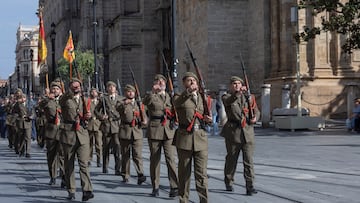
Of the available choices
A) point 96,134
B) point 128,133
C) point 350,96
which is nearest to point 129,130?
point 128,133

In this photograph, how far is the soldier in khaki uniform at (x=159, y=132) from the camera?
10961 mm

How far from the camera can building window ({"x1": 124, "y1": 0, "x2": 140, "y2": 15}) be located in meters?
63.7

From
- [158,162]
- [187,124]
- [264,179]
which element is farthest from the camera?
[264,179]

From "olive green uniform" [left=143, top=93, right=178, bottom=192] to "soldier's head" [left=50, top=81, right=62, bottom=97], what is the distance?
2091 millimetres

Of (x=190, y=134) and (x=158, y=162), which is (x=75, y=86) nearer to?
(x=158, y=162)

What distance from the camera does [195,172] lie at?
9.08 m

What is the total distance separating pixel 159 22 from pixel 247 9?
1736cm

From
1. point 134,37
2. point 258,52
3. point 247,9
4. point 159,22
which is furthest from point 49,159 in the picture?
point 134,37

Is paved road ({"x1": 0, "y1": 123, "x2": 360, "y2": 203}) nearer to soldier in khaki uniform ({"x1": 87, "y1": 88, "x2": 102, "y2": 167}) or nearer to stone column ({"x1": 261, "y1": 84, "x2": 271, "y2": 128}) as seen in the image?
soldier in khaki uniform ({"x1": 87, "y1": 88, "x2": 102, "y2": 167})

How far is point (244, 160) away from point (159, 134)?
4.95 feet

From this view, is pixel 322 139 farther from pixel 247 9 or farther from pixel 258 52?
pixel 247 9

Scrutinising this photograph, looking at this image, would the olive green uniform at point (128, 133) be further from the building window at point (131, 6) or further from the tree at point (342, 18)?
the building window at point (131, 6)

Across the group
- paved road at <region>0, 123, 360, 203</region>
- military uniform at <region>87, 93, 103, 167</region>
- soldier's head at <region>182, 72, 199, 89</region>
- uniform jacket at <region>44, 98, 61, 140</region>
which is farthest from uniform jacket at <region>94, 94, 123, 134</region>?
soldier's head at <region>182, 72, 199, 89</region>

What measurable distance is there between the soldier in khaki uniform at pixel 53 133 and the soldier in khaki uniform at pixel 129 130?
1167 millimetres
